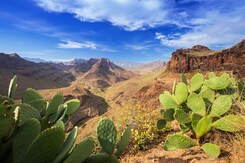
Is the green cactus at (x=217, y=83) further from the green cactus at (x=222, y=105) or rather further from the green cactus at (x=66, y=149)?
the green cactus at (x=66, y=149)

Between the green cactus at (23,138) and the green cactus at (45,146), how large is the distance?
0.12 m

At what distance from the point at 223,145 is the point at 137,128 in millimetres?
2346

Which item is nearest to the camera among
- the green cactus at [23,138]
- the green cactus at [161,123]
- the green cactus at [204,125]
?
the green cactus at [23,138]

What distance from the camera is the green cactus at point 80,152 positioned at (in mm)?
2266

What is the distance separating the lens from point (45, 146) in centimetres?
205

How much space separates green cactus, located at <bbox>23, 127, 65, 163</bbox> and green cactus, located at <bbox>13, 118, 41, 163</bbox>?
0.39 ft

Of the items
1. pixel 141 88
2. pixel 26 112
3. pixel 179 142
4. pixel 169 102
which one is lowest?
pixel 141 88

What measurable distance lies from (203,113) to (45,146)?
11.5 feet

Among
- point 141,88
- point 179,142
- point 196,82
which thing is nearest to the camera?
point 179,142

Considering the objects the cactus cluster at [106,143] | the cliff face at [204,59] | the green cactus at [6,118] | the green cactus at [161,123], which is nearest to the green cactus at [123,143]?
the cactus cluster at [106,143]

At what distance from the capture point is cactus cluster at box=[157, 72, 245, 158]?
4.50 m

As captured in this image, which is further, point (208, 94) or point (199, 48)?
point (199, 48)

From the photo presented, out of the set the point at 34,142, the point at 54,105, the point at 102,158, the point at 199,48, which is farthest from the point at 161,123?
the point at 199,48

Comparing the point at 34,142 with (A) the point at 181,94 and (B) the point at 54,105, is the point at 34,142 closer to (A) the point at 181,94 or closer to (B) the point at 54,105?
(B) the point at 54,105
